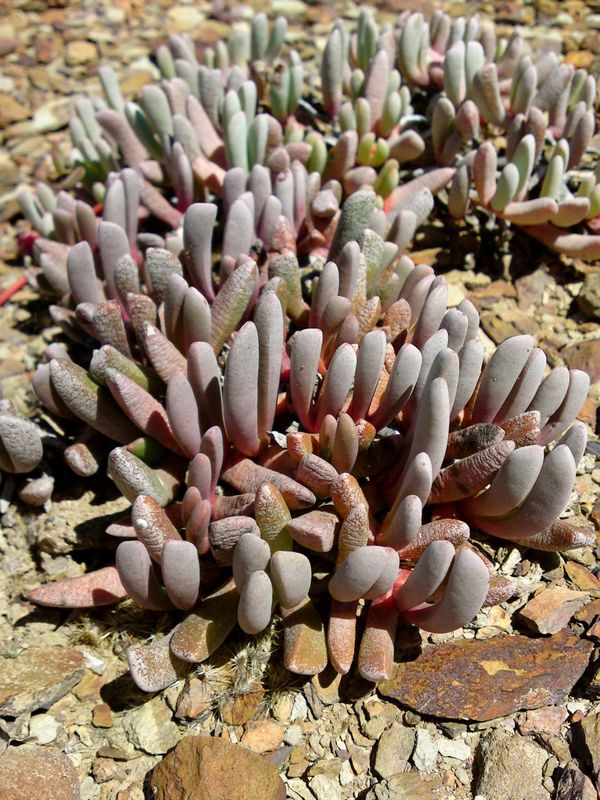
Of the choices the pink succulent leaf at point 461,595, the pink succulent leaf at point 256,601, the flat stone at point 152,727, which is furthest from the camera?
the flat stone at point 152,727

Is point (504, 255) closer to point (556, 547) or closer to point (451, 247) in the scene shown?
point (451, 247)

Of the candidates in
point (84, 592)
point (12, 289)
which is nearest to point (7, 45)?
point (12, 289)

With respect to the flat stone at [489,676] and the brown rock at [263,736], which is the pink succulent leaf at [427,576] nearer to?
the flat stone at [489,676]

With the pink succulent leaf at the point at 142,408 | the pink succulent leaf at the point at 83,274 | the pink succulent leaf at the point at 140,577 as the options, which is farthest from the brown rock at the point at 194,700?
the pink succulent leaf at the point at 83,274

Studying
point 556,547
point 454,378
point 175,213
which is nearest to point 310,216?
point 175,213

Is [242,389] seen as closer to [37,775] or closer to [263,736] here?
[263,736]

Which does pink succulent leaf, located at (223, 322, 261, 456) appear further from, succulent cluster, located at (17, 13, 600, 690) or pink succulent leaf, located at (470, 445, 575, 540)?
pink succulent leaf, located at (470, 445, 575, 540)

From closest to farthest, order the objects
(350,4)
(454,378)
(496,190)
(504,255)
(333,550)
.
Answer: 1. (454,378)
2. (333,550)
3. (496,190)
4. (504,255)
5. (350,4)
